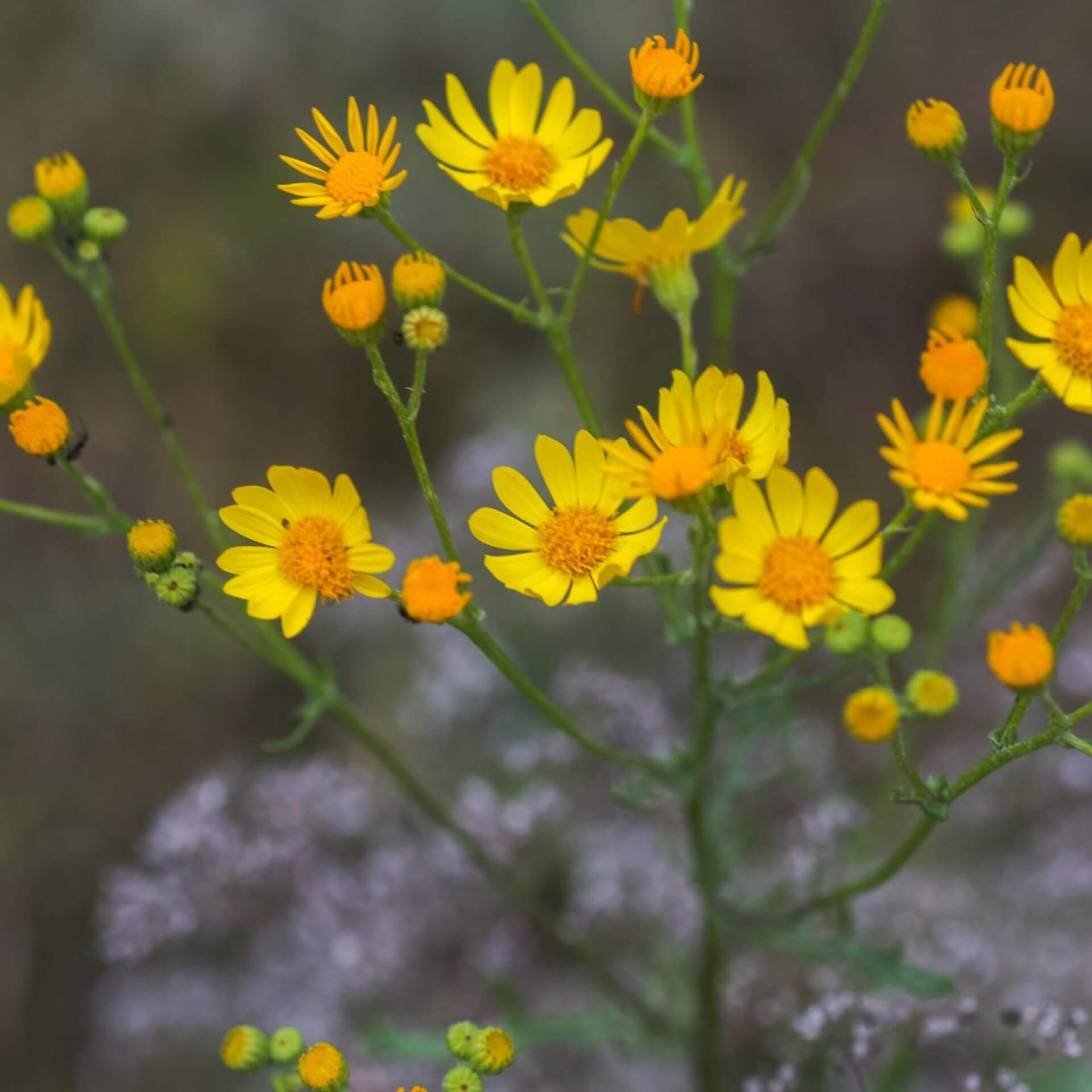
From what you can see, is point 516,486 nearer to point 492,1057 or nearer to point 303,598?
point 303,598

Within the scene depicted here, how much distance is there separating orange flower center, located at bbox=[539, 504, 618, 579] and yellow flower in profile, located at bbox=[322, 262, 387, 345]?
57 cm

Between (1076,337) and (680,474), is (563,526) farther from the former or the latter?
(1076,337)

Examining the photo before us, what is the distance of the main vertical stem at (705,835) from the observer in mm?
2426

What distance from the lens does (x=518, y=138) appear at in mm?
2883

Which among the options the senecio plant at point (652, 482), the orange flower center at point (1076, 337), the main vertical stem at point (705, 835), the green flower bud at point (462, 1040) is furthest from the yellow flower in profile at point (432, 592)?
the orange flower center at point (1076, 337)

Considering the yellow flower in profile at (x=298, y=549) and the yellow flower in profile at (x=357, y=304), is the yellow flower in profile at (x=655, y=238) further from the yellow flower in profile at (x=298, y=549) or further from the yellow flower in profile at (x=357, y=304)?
the yellow flower in profile at (x=298, y=549)

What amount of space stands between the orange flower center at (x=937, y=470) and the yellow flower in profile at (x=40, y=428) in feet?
6.05

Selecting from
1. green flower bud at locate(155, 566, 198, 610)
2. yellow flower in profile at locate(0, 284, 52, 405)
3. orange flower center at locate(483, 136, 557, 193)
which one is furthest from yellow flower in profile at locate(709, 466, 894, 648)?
yellow flower in profile at locate(0, 284, 52, 405)

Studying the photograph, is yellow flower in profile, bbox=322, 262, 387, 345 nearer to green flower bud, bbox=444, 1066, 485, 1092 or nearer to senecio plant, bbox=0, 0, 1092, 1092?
senecio plant, bbox=0, 0, 1092, 1092

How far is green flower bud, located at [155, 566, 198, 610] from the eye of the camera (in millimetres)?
2541

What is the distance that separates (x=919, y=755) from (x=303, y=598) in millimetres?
3714

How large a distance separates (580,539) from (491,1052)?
3.54ft

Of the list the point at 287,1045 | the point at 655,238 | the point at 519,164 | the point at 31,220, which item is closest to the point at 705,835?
the point at 287,1045

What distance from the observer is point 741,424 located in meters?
2.61
